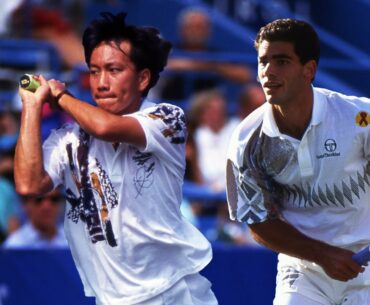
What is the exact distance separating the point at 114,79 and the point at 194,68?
5.64m

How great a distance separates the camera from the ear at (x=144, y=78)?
617cm

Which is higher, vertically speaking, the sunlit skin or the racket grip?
the sunlit skin

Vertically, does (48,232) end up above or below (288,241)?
below

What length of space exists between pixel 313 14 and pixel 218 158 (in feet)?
14.4

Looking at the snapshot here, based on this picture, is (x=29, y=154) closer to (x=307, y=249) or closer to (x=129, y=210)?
(x=129, y=210)

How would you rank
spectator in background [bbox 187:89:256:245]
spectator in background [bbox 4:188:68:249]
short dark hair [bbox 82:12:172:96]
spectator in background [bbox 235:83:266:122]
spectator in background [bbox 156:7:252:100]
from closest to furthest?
short dark hair [bbox 82:12:172:96] → spectator in background [bbox 4:188:68:249] → spectator in background [bbox 187:89:256:245] → spectator in background [bbox 235:83:266:122] → spectator in background [bbox 156:7:252:100]

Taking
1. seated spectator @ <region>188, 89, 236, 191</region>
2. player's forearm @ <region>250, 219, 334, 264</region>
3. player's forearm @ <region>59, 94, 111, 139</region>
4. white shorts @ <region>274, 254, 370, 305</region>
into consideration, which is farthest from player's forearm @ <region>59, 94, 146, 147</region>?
seated spectator @ <region>188, 89, 236, 191</region>

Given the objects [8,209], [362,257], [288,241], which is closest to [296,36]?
[288,241]

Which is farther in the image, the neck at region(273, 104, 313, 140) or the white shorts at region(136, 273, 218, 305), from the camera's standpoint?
the neck at region(273, 104, 313, 140)

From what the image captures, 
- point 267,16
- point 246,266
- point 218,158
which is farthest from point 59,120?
point 267,16

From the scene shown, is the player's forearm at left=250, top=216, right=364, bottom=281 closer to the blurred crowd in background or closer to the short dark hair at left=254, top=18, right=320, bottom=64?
the short dark hair at left=254, top=18, right=320, bottom=64

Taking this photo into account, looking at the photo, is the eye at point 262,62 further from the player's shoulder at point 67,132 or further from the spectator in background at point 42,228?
the spectator in background at point 42,228

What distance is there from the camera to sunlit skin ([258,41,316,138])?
6.08 metres

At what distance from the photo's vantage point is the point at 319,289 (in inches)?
251
